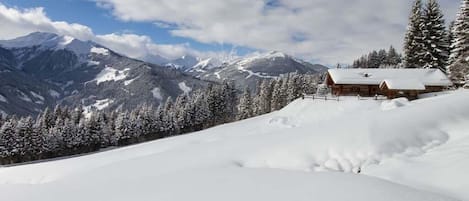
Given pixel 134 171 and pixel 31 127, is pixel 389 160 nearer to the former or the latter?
pixel 134 171

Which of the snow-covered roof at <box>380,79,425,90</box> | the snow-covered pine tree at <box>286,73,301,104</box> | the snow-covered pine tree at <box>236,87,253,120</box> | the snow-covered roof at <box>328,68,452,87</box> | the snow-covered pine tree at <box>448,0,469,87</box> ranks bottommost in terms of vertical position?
the snow-covered pine tree at <box>236,87,253,120</box>

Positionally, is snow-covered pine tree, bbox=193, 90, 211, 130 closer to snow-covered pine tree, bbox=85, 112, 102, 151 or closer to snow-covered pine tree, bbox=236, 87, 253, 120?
snow-covered pine tree, bbox=236, 87, 253, 120

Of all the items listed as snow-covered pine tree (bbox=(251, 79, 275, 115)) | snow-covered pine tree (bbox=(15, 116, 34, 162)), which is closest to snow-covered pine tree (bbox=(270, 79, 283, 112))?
snow-covered pine tree (bbox=(251, 79, 275, 115))

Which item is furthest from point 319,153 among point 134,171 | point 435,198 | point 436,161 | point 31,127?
point 31,127

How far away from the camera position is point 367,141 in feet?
51.7

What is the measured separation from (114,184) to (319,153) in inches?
330

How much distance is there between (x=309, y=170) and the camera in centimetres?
1403

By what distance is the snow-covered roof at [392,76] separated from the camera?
46.6 metres

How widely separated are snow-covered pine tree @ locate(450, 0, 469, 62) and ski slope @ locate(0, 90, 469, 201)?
26098 mm

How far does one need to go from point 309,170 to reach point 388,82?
38185 mm

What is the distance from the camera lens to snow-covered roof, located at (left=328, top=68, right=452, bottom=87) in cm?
4662

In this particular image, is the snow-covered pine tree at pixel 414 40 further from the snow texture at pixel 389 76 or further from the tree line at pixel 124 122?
the tree line at pixel 124 122

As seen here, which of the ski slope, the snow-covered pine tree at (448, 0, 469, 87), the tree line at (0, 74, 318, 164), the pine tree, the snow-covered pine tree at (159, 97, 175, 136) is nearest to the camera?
the ski slope

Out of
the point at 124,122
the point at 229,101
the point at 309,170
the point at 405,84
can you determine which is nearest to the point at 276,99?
the point at 229,101
